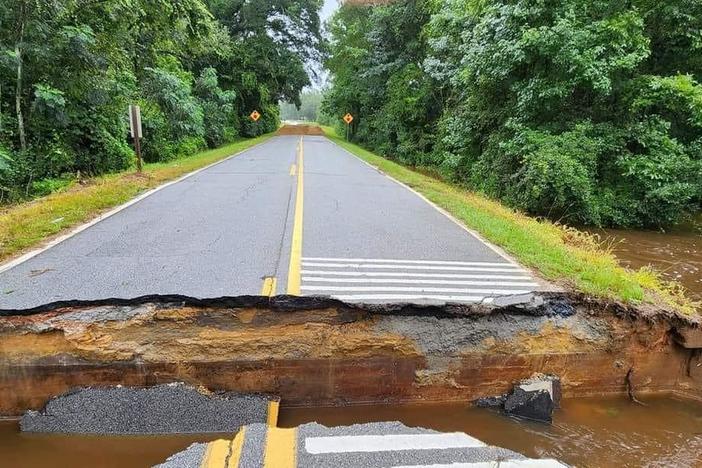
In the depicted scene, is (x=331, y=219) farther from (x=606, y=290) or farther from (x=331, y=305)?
(x=606, y=290)

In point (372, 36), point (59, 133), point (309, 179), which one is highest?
point (372, 36)

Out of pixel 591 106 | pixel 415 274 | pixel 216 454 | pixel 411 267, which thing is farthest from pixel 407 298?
pixel 591 106

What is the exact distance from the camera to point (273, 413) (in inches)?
157

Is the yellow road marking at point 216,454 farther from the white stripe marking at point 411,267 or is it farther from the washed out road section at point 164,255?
the white stripe marking at point 411,267

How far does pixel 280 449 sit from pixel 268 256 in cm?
311

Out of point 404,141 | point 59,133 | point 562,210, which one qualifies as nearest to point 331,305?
point 562,210

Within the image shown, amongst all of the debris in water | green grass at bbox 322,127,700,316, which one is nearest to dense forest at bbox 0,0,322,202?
green grass at bbox 322,127,700,316

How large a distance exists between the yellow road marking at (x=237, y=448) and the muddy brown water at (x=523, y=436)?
1.29 ft

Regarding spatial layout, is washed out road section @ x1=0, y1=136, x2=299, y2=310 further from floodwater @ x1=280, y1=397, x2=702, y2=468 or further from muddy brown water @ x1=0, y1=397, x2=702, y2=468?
floodwater @ x1=280, y1=397, x2=702, y2=468

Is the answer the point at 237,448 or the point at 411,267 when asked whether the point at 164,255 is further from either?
the point at 237,448

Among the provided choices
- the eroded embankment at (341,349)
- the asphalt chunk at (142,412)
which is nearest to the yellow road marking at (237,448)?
the asphalt chunk at (142,412)

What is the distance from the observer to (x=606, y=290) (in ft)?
17.1

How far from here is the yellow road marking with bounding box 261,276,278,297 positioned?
4672 mm

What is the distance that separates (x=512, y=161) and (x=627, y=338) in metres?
8.59
